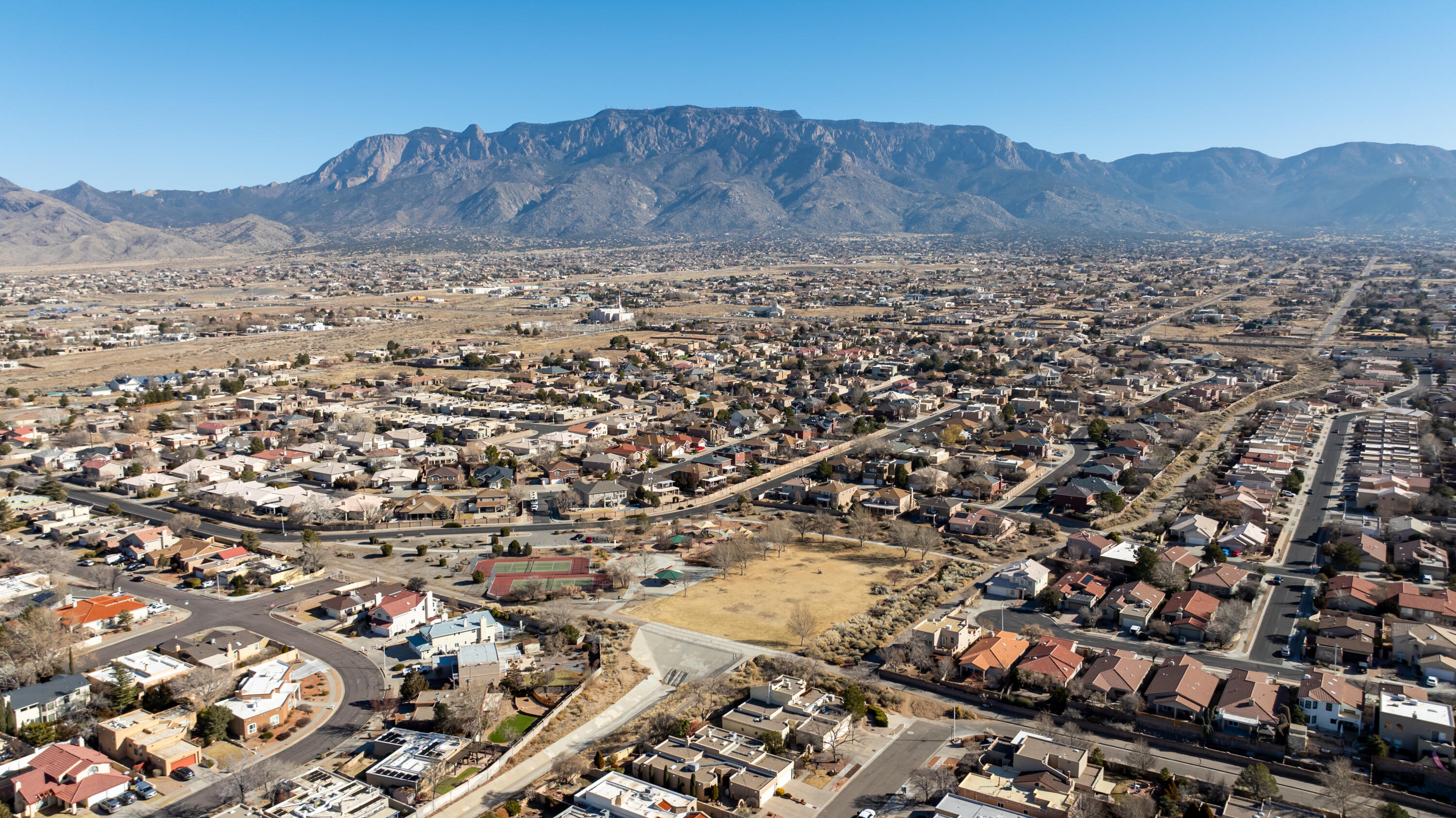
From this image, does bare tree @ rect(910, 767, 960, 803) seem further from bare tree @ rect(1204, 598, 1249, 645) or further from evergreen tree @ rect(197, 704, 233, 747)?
evergreen tree @ rect(197, 704, 233, 747)

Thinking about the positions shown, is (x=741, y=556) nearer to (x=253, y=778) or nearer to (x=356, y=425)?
(x=253, y=778)

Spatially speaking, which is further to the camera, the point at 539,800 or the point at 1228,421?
the point at 1228,421

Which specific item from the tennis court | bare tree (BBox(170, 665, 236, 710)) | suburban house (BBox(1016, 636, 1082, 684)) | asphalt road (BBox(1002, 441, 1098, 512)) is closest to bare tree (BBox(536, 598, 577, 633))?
the tennis court

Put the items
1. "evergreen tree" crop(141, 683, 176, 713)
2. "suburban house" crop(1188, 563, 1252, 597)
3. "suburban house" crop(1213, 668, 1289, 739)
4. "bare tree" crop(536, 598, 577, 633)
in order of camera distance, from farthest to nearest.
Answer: "suburban house" crop(1188, 563, 1252, 597)
"bare tree" crop(536, 598, 577, 633)
"evergreen tree" crop(141, 683, 176, 713)
"suburban house" crop(1213, 668, 1289, 739)

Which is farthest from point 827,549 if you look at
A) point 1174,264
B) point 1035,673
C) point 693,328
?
point 1174,264

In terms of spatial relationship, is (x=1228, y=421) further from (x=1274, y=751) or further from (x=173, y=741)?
(x=173, y=741)

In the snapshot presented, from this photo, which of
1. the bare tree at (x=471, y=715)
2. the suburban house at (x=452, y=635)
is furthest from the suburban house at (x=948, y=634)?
the suburban house at (x=452, y=635)
